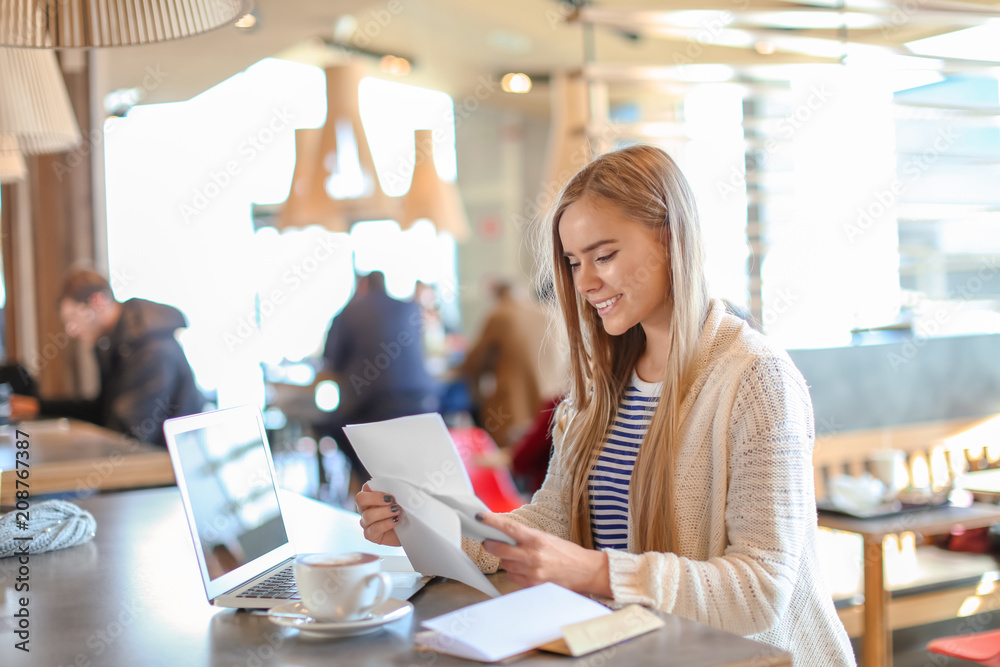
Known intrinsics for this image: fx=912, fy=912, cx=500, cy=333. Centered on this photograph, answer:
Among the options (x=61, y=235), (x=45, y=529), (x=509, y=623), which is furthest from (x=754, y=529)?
(x=61, y=235)

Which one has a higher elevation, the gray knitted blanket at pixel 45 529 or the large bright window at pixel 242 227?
the large bright window at pixel 242 227

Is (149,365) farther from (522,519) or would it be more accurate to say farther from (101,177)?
(522,519)

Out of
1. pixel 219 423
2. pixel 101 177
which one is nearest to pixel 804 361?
pixel 219 423

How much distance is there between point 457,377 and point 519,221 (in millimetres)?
4954

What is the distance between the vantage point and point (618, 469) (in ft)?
5.20

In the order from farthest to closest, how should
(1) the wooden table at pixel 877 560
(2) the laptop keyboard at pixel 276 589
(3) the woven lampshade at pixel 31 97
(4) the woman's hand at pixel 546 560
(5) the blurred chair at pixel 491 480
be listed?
(5) the blurred chair at pixel 491 480 → (3) the woven lampshade at pixel 31 97 → (1) the wooden table at pixel 877 560 → (2) the laptop keyboard at pixel 276 589 → (4) the woman's hand at pixel 546 560

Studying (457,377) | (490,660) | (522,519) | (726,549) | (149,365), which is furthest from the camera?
(457,377)

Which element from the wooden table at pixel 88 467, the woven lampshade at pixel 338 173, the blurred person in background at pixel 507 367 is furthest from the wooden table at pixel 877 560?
the blurred person in background at pixel 507 367

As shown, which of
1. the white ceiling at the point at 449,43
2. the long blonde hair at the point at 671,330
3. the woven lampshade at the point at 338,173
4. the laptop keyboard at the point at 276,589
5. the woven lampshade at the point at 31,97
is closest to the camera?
the laptop keyboard at the point at 276,589

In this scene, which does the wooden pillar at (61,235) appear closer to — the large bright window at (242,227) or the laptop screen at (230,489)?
the large bright window at (242,227)

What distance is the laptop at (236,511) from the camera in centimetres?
121

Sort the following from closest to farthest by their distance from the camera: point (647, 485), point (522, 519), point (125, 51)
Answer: point (647, 485), point (522, 519), point (125, 51)

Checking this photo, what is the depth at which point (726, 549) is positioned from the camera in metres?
1.33

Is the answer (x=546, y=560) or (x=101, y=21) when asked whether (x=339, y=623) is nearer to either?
(x=546, y=560)
